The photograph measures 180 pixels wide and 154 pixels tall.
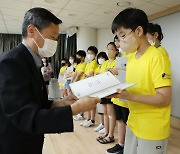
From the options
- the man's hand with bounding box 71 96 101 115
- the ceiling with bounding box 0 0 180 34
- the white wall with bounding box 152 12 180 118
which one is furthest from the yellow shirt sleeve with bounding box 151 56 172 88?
the white wall with bounding box 152 12 180 118

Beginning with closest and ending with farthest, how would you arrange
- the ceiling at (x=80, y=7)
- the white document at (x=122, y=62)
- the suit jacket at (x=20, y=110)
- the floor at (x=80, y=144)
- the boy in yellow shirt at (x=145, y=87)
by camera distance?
the suit jacket at (x=20, y=110)
the boy in yellow shirt at (x=145, y=87)
the white document at (x=122, y=62)
the floor at (x=80, y=144)
the ceiling at (x=80, y=7)

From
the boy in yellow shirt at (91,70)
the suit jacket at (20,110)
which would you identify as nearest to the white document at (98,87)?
the suit jacket at (20,110)

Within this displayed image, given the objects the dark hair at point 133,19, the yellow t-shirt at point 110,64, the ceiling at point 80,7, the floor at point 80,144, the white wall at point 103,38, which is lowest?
the floor at point 80,144

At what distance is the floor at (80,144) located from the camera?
236cm

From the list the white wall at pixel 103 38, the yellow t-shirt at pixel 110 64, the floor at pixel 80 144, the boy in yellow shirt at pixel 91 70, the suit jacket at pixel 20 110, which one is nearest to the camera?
the suit jacket at pixel 20 110

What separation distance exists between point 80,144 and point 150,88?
1797 mm

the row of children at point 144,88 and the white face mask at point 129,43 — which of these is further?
the white face mask at point 129,43

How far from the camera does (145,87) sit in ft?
3.46

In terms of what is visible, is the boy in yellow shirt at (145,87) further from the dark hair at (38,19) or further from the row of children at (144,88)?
the dark hair at (38,19)

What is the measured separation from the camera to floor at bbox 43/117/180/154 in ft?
7.73

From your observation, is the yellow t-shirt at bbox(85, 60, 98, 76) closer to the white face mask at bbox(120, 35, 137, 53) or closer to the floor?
the floor

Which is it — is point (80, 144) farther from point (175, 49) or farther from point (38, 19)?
point (175, 49)

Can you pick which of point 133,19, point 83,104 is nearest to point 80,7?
point 133,19

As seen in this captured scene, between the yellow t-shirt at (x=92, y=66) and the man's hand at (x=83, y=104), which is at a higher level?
the yellow t-shirt at (x=92, y=66)
